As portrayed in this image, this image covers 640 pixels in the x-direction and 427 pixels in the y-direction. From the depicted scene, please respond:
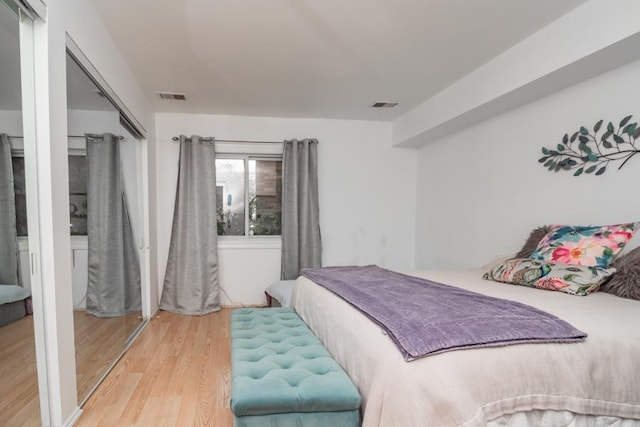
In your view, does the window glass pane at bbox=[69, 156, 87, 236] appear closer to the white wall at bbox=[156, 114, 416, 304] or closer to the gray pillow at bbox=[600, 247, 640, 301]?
the white wall at bbox=[156, 114, 416, 304]

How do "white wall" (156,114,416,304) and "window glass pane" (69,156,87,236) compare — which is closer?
"window glass pane" (69,156,87,236)

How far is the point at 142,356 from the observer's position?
2.65m

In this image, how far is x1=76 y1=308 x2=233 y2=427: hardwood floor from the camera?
1843 mm

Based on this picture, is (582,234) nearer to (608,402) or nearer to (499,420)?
(608,402)

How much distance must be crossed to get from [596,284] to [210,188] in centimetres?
351

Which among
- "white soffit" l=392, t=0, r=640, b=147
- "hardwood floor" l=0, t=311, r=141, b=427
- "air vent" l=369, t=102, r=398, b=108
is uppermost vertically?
"air vent" l=369, t=102, r=398, b=108

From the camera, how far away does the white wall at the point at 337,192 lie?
4000mm

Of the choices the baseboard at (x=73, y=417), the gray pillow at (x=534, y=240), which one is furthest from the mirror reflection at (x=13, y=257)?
the gray pillow at (x=534, y=240)

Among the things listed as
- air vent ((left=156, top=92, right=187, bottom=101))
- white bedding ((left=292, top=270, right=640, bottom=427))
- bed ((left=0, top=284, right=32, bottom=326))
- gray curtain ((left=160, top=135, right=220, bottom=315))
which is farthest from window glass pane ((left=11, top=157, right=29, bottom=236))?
gray curtain ((left=160, top=135, right=220, bottom=315))

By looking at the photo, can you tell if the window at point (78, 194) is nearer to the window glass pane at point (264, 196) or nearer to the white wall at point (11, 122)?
the white wall at point (11, 122)

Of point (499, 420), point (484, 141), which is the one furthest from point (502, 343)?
point (484, 141)

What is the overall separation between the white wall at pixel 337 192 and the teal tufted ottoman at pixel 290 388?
2.47 metres

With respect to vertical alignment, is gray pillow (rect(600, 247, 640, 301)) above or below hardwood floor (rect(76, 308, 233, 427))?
above

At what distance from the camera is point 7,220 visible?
129 cm
